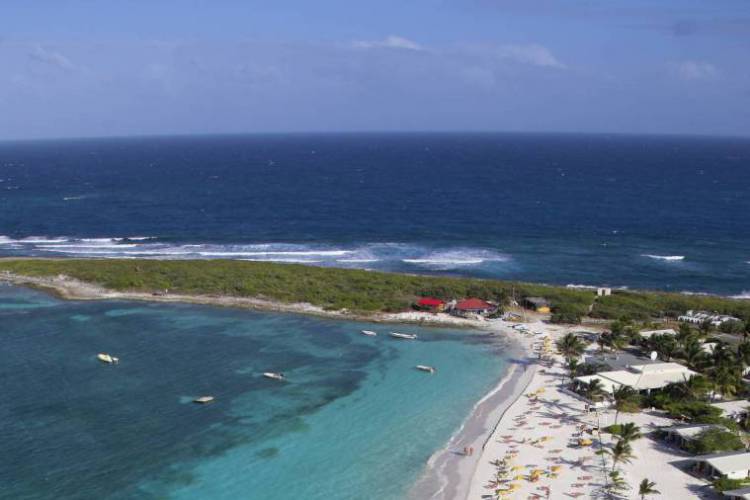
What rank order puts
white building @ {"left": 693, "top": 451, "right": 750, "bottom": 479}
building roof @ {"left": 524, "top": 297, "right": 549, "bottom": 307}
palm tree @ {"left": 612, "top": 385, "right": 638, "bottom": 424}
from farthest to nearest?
building roof @ {"left": 524, "top": 297, "right": 549, "bottom": 307}
palm tree @ {"left": 612, "top": 385, "right": 638, "bottom": 424}
white building @ {"left": 693, "top": 451, "right": 750, "bottom": 479}

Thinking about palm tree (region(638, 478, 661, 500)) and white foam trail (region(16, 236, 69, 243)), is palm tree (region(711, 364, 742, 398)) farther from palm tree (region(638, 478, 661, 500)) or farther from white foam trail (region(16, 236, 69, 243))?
white foam trail (region(16, 236, 69, 243))

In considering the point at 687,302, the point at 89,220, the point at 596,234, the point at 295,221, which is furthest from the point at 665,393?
the point at 89,220

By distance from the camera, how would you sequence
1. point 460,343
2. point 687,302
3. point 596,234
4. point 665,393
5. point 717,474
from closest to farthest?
point 717,474 < point 665,393 < point 460,343 < point 687,302 < point 596,234

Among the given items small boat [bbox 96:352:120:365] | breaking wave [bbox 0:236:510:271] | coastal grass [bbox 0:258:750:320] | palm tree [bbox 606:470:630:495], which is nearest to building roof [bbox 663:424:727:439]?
palm tree [bbox 606:470:630:495]

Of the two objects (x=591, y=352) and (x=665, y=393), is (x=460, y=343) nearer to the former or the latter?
(x=591, y=352)

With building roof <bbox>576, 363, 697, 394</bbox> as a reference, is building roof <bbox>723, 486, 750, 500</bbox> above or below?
below

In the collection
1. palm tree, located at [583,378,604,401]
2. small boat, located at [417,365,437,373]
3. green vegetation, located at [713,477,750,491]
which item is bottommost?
green vegetation, located at [713,477,750,491]

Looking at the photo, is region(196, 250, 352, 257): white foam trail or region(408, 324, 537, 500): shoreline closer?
region(408, 324, 537, 500): shoreline
